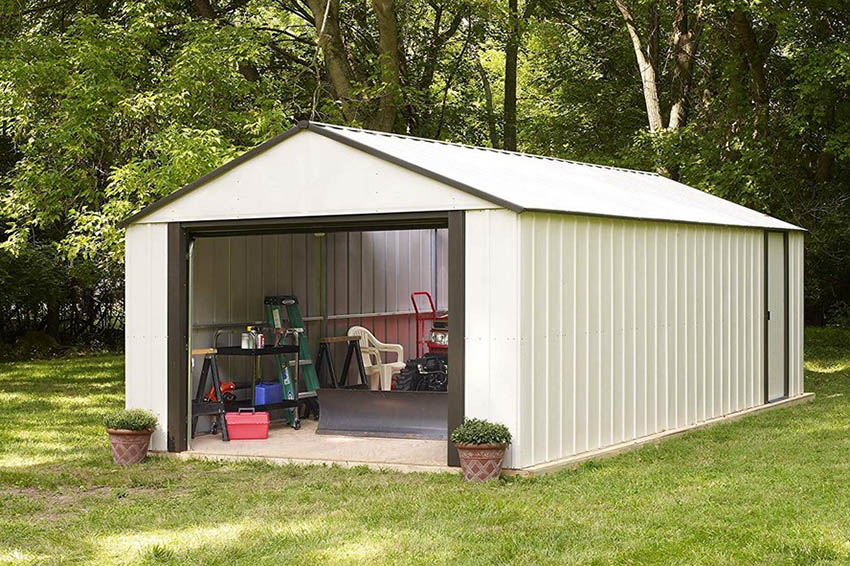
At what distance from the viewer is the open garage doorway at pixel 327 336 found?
32.2 feet

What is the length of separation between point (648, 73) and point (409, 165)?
10.1m

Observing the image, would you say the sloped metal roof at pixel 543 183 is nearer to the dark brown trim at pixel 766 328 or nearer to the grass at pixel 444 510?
the dark brown trim at pixel 766 328

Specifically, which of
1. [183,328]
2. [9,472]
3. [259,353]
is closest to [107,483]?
[9,472]

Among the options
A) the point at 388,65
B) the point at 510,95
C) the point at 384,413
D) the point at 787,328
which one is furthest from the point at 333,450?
the point at 510,95

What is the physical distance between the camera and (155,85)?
1421 centimetres

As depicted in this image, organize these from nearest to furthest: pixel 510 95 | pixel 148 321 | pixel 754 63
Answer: pixel 148 321 → pixel 754 63 → pixel 510 95

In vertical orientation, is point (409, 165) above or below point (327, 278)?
above

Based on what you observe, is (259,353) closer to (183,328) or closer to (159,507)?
(183,328)

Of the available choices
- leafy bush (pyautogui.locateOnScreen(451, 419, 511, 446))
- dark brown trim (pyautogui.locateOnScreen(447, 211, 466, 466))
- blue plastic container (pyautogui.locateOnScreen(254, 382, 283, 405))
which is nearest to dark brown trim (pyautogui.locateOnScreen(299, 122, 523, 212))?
dark brown trim (pyautogui.locateOnScreen(447, 211, 466, 466))

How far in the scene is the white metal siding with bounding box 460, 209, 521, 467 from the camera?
830cm

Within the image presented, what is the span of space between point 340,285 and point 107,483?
464 cm

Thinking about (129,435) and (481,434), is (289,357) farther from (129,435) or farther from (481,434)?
(481,434)

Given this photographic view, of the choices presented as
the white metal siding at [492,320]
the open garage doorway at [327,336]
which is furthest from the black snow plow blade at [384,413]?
the white metal siding at [492,320]

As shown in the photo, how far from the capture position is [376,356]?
13.1 meters
